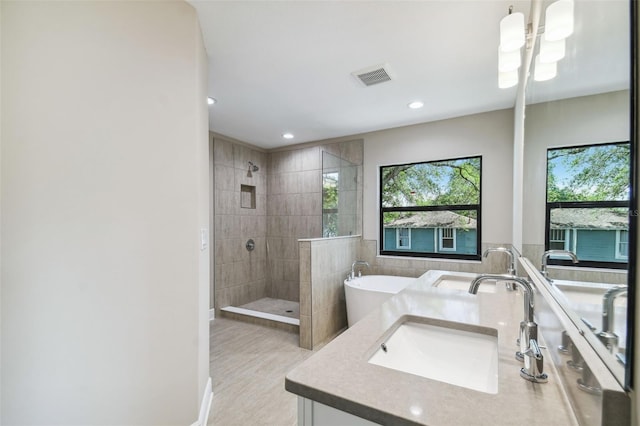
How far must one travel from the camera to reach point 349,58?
214 cm

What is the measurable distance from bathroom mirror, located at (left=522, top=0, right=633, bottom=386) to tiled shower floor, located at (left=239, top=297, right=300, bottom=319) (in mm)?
3277

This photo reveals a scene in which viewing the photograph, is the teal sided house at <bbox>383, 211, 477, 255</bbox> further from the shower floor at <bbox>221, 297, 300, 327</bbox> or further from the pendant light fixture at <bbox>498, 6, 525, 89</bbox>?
the pendant light fixture at <bbox>498, 6, 525, 89</bbox>

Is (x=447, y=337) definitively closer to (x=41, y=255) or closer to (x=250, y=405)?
(x=250, y=405)

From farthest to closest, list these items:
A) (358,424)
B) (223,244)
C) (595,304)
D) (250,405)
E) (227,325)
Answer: (223,244) < (227,325) < (250,405) < (358,424) < (595,304)

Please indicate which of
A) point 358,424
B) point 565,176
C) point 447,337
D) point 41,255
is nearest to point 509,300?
point 447,337

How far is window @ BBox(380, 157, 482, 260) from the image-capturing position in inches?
132

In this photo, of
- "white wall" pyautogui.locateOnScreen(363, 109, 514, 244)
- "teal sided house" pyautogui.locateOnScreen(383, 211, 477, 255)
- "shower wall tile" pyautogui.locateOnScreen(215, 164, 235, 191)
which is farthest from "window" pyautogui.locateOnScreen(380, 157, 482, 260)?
"shower wall tile" pyautogui.locateOnScreen(215, 164, 235, 191)

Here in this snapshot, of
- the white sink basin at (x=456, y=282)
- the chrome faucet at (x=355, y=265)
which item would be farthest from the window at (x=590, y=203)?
the chrome faucet at (x=355, y=265)

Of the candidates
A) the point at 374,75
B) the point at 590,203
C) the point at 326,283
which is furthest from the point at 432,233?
the point at 590,203

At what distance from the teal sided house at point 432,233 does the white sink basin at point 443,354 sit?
7.81 ft

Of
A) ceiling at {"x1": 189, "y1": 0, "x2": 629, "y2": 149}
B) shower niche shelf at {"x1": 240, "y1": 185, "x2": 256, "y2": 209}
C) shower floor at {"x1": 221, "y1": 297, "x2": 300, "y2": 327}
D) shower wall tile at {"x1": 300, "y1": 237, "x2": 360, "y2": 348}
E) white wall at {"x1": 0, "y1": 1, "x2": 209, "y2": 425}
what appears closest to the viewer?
white wall at {"x1": 0, "y1": 1, "x2": 209, "y2": 425}

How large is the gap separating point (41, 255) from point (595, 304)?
1.89 m

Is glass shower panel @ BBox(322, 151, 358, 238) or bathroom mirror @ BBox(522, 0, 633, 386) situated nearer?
bathroom mirror @ BBox(522, 0, 633, 386)

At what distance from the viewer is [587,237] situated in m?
0.70
